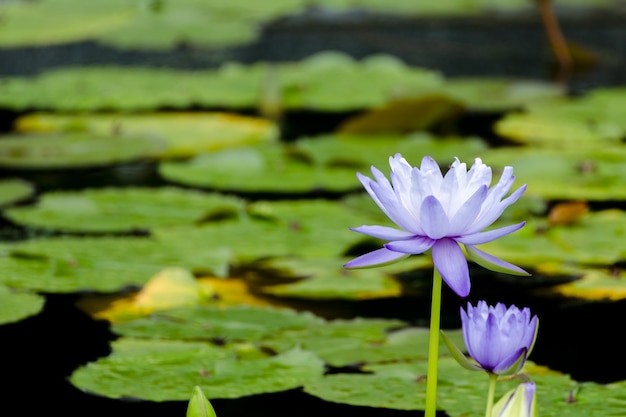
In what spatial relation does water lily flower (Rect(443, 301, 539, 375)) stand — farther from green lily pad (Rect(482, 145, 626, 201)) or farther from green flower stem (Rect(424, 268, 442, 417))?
green lily pad (Rect(482, 145, 626, 201))

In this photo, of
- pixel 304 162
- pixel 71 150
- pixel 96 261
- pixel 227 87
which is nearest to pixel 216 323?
pixel 96 261

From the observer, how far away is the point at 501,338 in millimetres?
972

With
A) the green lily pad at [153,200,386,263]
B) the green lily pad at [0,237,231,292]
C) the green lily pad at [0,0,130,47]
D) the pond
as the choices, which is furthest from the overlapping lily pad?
the green lily pad at [0,0,130,47]

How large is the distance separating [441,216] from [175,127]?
2570 millimetres

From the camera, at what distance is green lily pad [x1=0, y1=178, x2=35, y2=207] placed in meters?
2.59

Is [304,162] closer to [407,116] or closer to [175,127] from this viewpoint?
[407,116]

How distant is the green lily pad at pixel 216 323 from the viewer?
1706 millimetres

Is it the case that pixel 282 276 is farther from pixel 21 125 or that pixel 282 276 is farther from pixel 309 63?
pixel 309 63

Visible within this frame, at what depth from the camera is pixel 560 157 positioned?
2.88 m

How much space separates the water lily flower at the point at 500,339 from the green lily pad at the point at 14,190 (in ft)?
5.93

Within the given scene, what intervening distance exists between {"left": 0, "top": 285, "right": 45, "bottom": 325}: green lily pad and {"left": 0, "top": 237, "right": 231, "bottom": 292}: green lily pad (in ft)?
0.16

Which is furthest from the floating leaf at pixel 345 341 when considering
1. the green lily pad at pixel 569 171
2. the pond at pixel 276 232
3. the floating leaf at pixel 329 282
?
the green lily pad at pixel 569 171

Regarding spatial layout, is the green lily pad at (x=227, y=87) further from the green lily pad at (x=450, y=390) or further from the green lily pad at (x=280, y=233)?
the green lily pad at (x=450, y=390)

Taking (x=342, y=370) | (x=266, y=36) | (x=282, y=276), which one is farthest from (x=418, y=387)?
(x=266, y=36)
